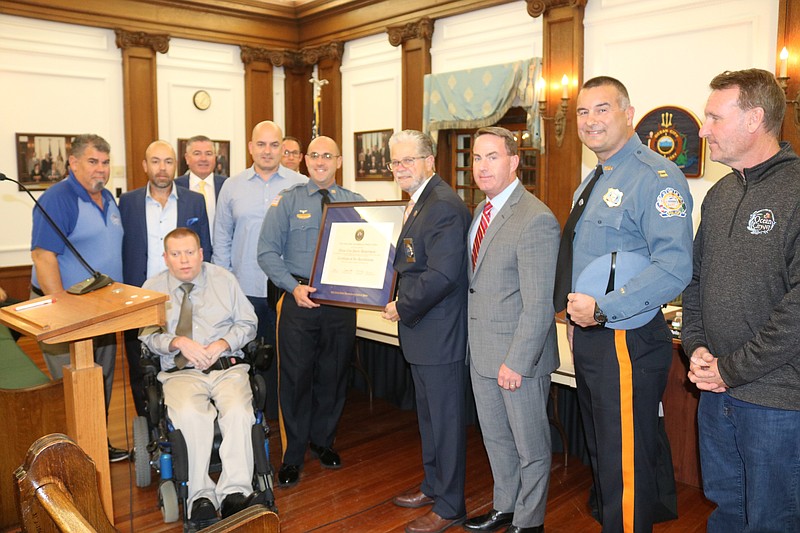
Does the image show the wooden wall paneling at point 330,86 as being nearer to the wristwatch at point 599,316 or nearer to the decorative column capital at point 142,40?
the decorative column capital at point 142,40

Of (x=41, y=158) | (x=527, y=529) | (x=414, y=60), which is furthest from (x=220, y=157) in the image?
(x=527, y=529)

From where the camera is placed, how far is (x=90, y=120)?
841cm

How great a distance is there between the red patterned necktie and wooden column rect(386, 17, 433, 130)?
5.66 m

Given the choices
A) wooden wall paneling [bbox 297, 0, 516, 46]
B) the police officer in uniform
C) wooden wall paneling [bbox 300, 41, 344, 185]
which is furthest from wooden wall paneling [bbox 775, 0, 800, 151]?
wooden wall paneling [bbox 300, 41, 344, 185]

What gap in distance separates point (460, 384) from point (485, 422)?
22cm

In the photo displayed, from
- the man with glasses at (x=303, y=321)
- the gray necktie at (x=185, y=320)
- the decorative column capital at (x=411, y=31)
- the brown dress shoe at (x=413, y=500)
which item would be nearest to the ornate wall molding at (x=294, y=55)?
the decorative column capital at (x=411, y=31)

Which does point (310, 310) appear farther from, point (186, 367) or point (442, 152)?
point (442, 152)

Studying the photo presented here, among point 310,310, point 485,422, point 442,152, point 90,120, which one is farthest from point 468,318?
point 90,120

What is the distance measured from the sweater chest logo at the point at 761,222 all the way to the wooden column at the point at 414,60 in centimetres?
659

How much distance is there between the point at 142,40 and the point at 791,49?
24.3ft

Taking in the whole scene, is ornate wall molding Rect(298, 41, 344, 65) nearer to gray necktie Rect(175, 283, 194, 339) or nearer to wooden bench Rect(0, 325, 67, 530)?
gray necktie Rect(175, 283, 194, 339)

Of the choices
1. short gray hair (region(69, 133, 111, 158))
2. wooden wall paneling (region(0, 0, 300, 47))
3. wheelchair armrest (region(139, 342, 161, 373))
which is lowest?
wheelchair armrest (region(139, 342, 161, 373))

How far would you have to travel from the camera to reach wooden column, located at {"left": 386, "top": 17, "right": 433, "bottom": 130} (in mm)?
8219

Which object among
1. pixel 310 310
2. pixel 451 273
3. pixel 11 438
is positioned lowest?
pixel 11 438
